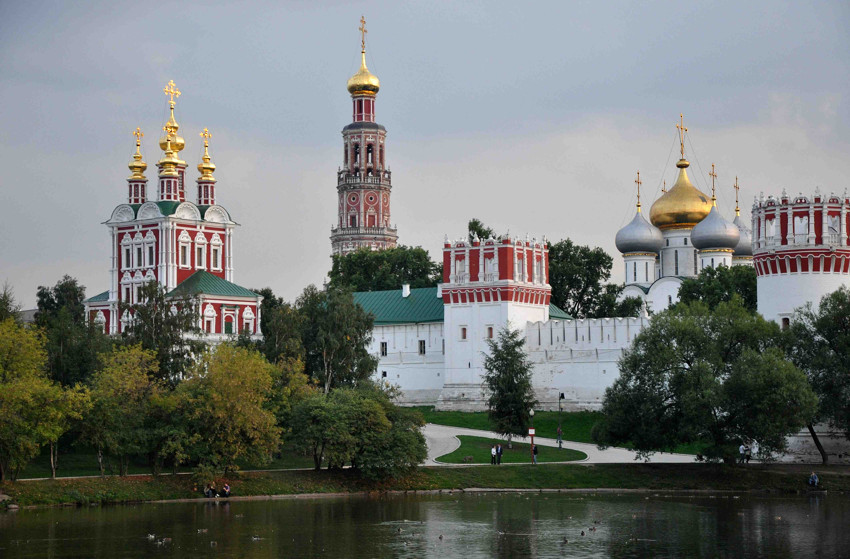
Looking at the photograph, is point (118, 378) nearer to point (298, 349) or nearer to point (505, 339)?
point (298, 349)

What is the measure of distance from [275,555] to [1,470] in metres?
14.2

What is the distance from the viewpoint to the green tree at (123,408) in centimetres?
4819

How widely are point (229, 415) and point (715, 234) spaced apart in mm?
45899

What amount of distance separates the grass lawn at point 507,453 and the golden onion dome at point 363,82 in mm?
53036

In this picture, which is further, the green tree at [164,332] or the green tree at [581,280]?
the green tree at [581,280]

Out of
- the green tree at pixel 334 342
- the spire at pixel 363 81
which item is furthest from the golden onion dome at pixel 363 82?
the green tree at pixel 334 342

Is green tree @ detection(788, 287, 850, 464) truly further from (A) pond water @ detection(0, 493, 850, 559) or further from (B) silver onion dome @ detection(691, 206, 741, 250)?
(B) silver onion dome @ detection(691, 206, 741, 250)

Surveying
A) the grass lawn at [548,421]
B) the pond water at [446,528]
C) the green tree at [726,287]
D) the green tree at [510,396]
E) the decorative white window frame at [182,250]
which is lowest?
the pond water at [446,528]

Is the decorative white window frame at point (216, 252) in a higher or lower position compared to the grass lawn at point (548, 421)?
higher

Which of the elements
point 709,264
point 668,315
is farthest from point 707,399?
point 709,264

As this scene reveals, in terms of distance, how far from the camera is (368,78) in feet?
359

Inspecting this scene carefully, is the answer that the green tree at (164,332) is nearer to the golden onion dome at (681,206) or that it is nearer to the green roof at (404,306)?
the green roof at (404,306)

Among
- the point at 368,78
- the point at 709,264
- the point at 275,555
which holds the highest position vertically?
the point at 368,78

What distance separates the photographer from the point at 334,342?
6181 cm
